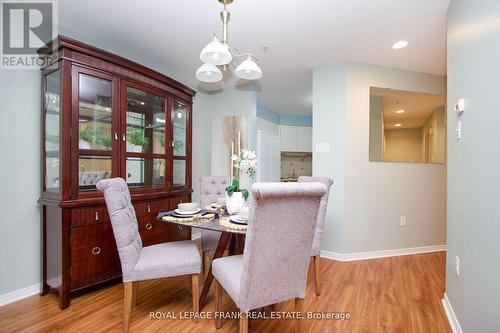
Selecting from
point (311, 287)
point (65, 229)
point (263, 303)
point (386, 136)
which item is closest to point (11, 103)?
point (65, 229)

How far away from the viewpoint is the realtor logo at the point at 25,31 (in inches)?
75.3

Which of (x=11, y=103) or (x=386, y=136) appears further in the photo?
(x=386, y=136)

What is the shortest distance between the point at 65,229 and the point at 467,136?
287cm

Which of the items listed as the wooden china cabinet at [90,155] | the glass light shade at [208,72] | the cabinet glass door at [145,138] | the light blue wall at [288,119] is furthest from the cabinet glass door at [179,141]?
the light blue wall at [288,119]

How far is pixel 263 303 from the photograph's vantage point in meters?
1.29

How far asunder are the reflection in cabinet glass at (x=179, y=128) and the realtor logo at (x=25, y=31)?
120cm

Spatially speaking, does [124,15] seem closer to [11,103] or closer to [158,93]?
[158,93]

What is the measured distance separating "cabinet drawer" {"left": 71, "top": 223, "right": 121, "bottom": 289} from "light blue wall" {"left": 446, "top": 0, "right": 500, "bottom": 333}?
101 inches

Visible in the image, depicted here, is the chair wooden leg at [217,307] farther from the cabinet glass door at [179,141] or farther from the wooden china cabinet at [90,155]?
the cabinet glass door at [179,141]

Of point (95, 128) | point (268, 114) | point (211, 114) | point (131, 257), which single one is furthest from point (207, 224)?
point (268, 114)

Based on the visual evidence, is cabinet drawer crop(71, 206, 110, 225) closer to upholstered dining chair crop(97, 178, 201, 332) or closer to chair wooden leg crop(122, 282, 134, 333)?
upholstered dining chair crop(97, 178, 201, 332)

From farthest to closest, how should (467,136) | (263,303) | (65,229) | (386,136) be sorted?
(386,136) → (65,229) → (467,136) → (263,303)

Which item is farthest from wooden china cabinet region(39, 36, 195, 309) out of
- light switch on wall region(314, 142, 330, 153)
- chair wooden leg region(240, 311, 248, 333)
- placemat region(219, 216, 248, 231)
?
light switch on wall region(314, 142, 330, 153)

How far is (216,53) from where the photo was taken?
1540 millimetres
